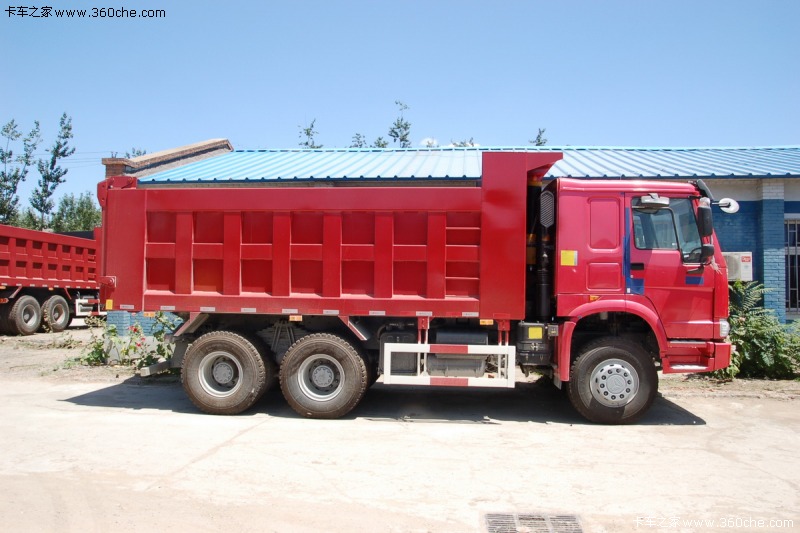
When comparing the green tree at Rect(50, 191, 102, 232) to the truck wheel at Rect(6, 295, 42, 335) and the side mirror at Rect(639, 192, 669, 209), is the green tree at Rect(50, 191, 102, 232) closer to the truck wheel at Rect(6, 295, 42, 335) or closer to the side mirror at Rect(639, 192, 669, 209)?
the truck wheel at Rect(6, 295, 42, 335)

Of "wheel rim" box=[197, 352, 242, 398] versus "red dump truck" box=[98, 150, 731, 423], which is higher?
"red dump truck" box=[98, 150, 731, 423]

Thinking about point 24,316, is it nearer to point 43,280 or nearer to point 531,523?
point 43,280

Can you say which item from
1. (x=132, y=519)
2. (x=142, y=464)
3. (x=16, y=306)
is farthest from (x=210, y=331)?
(x=16, y=306)

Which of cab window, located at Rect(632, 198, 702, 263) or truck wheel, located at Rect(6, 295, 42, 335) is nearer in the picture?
cab window, located at Rect(632, 198, 702, 263)

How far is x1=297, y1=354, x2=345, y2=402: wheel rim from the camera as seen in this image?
745 cm

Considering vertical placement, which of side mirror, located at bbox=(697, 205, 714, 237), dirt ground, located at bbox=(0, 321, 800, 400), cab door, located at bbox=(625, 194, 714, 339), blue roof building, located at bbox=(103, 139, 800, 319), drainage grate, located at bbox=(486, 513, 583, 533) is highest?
blue roof building, located at bbox=(103, 139, 800, 319)

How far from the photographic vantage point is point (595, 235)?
7.19 m

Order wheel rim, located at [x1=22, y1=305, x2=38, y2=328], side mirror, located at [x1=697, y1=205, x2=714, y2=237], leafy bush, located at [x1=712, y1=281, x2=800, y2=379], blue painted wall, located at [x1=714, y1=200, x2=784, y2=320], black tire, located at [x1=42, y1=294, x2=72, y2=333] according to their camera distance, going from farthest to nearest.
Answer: black tire, located at [x1=42, y1=294, x2=72, y2=333] < wheel rim, located at [x1=22, y1=305, x2=38, y2=328] < blue painted wall, located at [x1=714, y1=200, x2=784, y2=320] < leafy bush, located at [x1=712, y1=281, x2=800, y2=379] < side mirror, located at [x1=697, y1=205, x2=714, y2=237]

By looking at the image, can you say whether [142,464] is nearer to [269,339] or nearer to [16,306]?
[269,339]

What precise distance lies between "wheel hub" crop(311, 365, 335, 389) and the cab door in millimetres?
3802

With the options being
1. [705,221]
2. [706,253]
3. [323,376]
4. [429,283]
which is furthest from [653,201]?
[323,376]

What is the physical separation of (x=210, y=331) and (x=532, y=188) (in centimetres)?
466

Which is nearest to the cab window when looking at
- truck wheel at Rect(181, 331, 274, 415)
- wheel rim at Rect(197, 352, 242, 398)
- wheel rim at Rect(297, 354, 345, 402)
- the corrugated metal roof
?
wheel rim at Rect(297, 354, 345, 402)

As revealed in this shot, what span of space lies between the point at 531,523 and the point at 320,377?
148 inches
